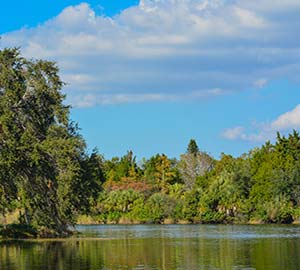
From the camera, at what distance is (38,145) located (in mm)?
55844

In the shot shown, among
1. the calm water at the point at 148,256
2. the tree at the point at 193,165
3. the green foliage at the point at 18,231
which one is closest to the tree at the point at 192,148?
the tree at the point at 193,165

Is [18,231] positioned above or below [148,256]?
above

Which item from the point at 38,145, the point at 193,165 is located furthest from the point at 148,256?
the point at 193,165

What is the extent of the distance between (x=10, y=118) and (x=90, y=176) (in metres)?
9.76

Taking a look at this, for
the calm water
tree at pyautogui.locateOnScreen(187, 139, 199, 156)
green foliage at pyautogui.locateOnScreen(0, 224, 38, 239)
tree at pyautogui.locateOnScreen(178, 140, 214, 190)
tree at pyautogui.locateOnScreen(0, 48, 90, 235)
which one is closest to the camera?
the calm water

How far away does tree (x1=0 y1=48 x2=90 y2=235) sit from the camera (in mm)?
55469

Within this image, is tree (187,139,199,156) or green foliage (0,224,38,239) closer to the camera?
green foliage (0,224,38,239)

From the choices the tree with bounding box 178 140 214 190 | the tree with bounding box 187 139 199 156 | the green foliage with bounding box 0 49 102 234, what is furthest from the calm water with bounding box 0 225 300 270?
the tree with bounding box 187 139 199 156

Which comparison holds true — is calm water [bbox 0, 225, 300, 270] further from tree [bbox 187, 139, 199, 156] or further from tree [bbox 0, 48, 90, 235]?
tree [bbox 187, 139, 199, 156]

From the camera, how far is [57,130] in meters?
59.9

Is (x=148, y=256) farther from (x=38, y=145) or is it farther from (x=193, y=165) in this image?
(x=193, y=165)

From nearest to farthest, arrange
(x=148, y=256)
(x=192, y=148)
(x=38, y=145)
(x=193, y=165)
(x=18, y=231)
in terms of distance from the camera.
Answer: (x=148, y=256) < (x=38, y=145) < (x=18, y=231) < (x=193, y=165) < (x=192, y=148)

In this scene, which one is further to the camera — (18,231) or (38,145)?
(18,231)

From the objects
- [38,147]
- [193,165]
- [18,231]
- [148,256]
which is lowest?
[148,256]
